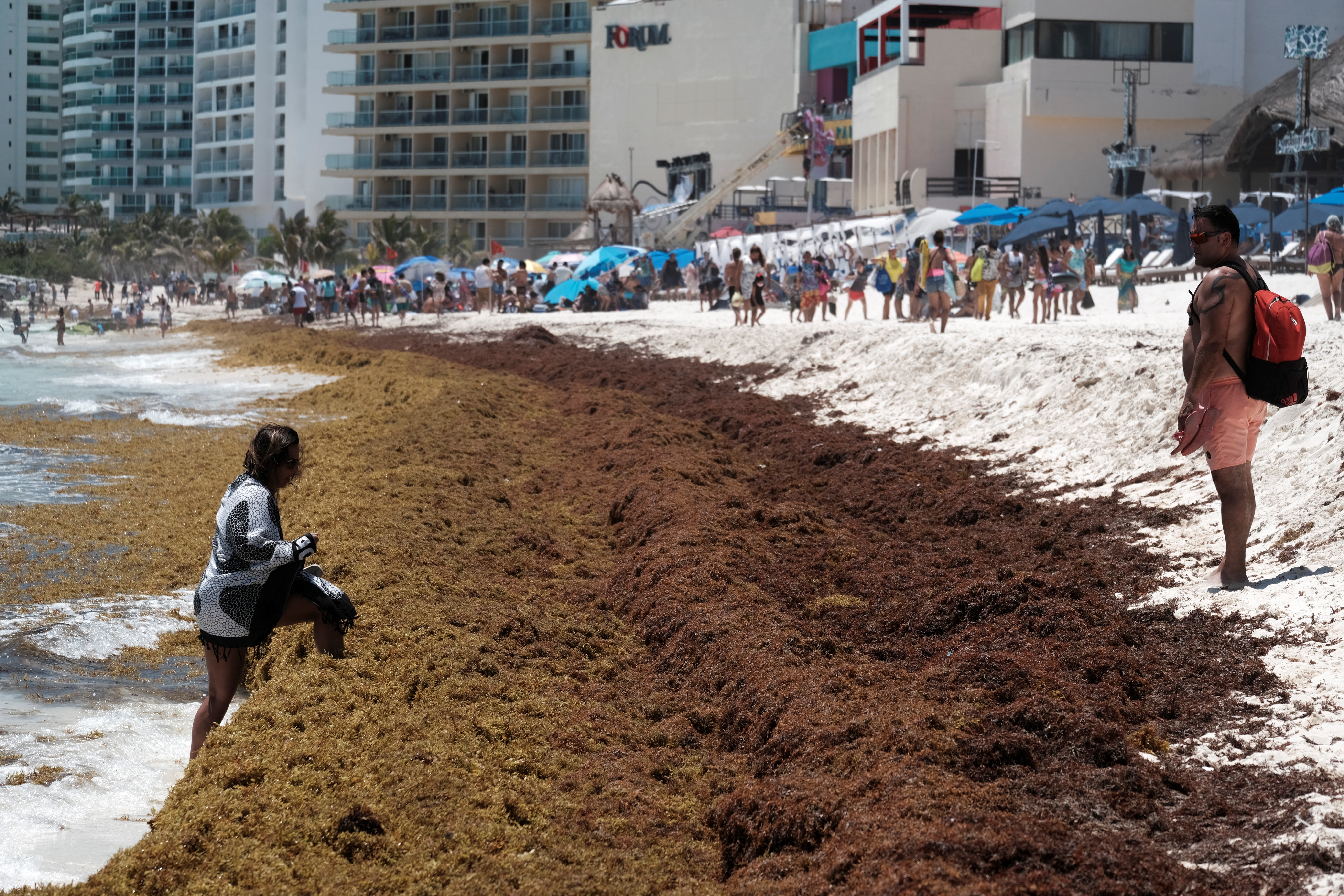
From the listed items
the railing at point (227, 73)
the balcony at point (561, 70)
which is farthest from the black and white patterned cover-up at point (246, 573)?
the railing at point (227, 73)

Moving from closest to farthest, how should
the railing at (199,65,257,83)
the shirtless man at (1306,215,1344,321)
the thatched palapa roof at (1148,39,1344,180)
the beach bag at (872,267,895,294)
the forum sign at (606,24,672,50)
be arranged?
the shirtless man at (1306,215,1344,321)
the beach bag at (872,267,895,294)
the thatched palapa roof at (1148,39,1344,180)
the forum sign at (606,24,672,50)
the railing at (199,65,257,83)

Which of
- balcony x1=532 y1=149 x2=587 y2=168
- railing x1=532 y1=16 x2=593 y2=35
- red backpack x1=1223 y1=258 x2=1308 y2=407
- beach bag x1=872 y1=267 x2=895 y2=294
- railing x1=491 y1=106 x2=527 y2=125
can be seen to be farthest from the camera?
railing x1=491 y1=106 x2=527 y2=125

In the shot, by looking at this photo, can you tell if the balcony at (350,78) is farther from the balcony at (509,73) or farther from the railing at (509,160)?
the railing at (509,160)

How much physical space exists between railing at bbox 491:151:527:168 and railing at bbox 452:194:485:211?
179 cm

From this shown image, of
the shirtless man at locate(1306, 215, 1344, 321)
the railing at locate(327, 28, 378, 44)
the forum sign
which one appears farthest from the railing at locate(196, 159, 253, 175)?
the shirtless man at locate(1306, 215, 1344, 321)

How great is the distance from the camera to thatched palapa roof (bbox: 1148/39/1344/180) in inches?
1337

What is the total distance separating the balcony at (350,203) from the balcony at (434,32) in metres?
9.36

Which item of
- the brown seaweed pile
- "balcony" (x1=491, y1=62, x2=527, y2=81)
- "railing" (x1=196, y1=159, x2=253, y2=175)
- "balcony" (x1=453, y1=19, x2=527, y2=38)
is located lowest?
the brown seaweed pile

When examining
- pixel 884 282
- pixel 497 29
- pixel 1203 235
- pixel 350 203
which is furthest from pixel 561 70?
→ pixel 1203 235

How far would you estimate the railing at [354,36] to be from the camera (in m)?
76.7

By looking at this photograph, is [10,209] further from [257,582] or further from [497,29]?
[257,582]

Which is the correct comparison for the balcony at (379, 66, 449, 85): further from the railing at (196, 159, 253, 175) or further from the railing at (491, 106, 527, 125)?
the railing at (196, 159, 253, 175)

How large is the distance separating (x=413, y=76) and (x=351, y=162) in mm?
6577

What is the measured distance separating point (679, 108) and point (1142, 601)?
211ft
